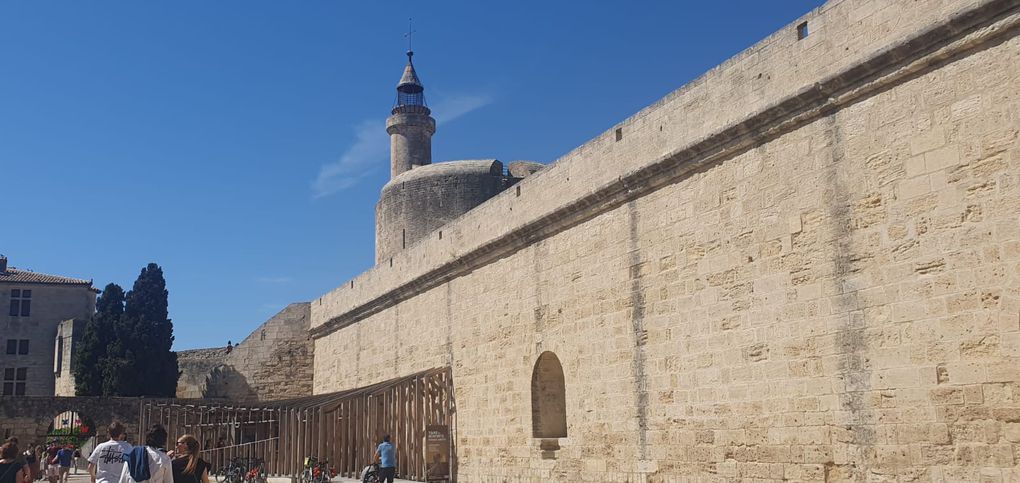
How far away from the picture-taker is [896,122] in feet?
23.4

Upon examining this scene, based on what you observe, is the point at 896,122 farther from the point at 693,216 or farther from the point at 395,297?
the point at 395,297

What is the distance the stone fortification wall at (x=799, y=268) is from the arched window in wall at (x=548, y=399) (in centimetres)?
14

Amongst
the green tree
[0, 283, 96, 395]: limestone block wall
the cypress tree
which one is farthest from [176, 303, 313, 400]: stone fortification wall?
[0, 283, 96, 395]: limestone block wall

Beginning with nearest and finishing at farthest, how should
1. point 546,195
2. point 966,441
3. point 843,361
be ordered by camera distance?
point 966,441
point 843,361
point 546,195

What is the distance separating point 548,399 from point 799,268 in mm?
4939

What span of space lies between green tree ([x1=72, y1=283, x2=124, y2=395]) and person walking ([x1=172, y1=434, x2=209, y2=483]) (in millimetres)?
24215

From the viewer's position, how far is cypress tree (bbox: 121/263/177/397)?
27.1 meters

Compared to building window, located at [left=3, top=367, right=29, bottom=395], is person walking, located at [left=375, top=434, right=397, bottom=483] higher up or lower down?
lower down

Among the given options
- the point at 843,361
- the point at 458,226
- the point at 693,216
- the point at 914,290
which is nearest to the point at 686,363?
the point at 693,216

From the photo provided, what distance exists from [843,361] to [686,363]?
6.47 feet

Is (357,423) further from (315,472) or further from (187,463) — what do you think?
(187,463)

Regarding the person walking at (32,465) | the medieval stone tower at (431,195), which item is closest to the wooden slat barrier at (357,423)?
the medieval stone tower at (431,195)

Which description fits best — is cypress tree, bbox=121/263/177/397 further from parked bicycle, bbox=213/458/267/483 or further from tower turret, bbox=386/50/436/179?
parked bicycle, bbox=213/458/267/483

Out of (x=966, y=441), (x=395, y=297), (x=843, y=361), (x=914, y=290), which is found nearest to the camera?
(x=966, y=441)
